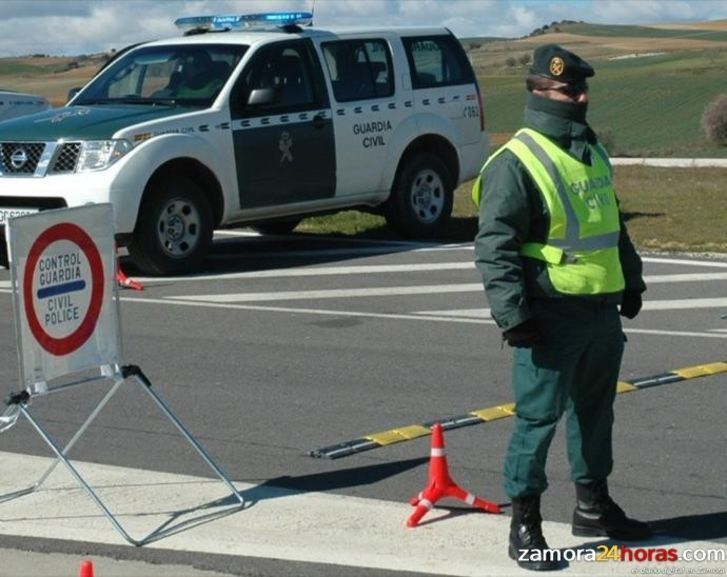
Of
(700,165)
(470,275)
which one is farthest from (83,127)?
(700,165)

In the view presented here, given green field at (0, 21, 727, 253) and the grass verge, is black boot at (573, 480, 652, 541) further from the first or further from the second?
the grass verge

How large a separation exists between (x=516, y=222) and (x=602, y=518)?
1.22 meters

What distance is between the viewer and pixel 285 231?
16.5 m

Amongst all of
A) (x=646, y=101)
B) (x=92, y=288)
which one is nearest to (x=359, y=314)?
(x=92, y=288)

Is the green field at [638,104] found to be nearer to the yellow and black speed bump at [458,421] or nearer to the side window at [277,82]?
the yellow and black speed bump at [458,421]

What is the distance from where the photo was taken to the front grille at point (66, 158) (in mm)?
13086

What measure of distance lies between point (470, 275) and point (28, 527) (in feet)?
24.0

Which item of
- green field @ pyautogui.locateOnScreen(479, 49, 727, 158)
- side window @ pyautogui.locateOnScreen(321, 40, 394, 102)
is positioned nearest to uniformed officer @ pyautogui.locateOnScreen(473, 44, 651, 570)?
side window @ pyautogui.locateOnScreen(321, 40, 394, 102)

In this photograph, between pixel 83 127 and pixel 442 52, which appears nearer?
pixel 83 127

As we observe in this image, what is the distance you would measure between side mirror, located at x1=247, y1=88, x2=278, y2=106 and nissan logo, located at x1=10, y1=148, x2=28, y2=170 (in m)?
1.98

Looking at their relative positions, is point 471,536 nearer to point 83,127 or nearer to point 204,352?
point 204,352

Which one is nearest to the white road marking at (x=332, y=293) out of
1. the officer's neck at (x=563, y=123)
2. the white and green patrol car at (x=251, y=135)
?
the white and green patrol car at (x=251, y=135)

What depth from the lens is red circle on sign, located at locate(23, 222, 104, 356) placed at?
6.24m

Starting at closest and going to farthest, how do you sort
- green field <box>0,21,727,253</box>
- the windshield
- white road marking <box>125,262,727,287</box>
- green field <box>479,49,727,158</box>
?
white road marking <box>125,262,727,287</box> → the windshield → green field <box>0,21,727,253</box> → green field <box>479,49,727,158</box>
